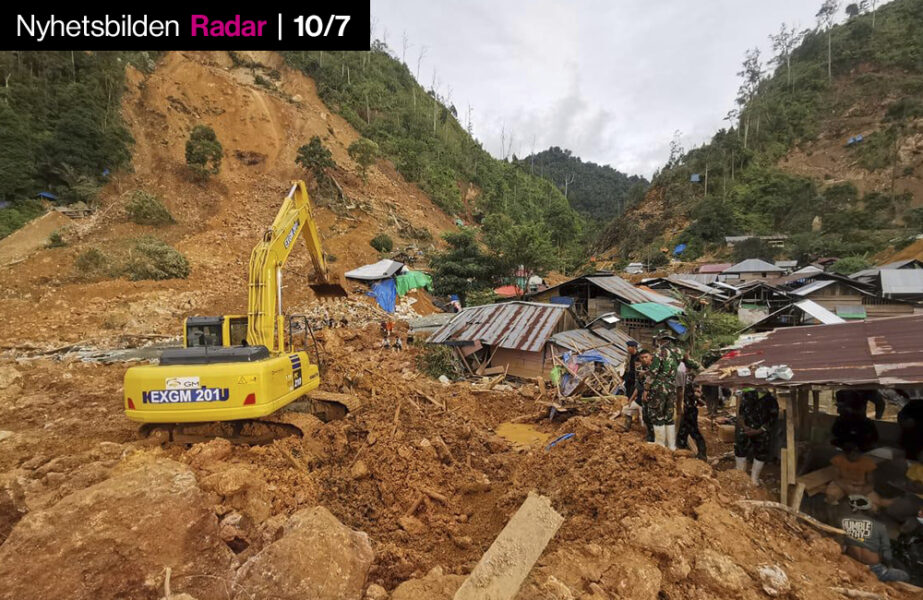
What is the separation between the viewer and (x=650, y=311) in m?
17.8

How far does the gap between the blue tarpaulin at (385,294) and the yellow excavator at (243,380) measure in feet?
43.0

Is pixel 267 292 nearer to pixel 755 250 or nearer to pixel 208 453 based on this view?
pixel 208 453

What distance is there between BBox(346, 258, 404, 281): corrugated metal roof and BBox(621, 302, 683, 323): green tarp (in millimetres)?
11707

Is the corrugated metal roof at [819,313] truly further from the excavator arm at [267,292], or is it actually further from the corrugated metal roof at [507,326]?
the excavator arm at [267,292]

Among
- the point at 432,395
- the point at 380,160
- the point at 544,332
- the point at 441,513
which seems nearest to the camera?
the point at 441,513

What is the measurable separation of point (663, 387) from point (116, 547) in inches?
240

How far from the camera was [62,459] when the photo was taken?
4863mm

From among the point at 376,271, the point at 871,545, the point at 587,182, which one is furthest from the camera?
the point at 587,182

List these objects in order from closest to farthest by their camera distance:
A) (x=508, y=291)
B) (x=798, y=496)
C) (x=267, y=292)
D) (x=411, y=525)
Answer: (x=411, y=525), (x=798, y=496), (x=267, y=292), (x=508, y=291)

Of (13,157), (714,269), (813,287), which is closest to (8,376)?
(13,157)

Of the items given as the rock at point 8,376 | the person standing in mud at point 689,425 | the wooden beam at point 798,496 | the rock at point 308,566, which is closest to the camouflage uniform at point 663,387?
the person standing in mud at point 689,425

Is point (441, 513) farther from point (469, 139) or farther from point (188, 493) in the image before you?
point (469, 139)

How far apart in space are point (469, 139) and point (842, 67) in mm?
51311

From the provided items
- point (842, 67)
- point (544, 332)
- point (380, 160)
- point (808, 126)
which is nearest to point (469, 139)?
point (380, 160)
